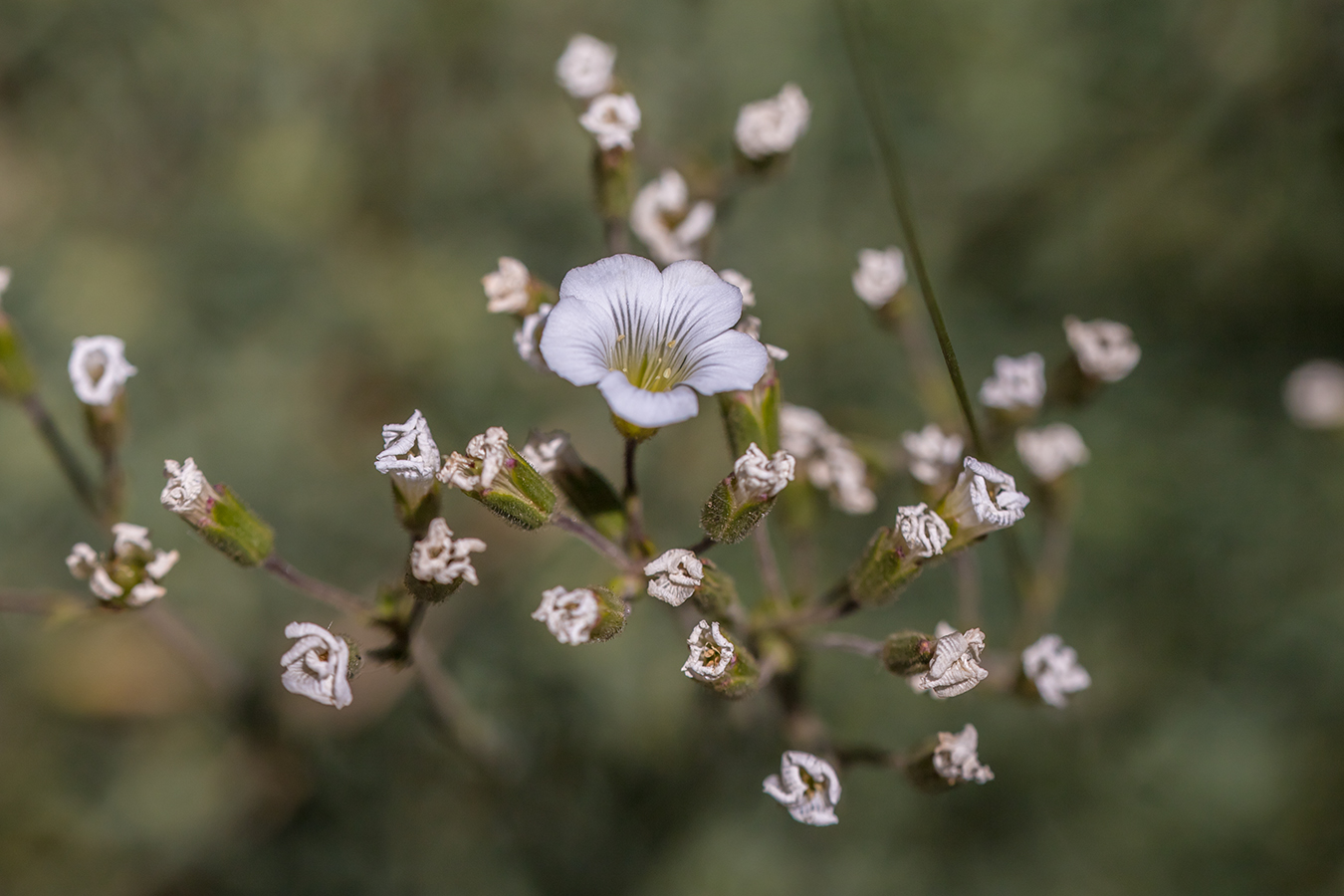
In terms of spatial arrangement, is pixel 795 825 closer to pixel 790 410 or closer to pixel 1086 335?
pixel 790 410

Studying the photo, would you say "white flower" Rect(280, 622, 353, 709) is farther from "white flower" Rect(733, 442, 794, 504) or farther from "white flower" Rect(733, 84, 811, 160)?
"white flower" Rect(733, 84, 811, 160)

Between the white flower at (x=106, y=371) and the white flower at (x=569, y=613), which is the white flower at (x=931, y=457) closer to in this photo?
the white flower at (x=569, y=613)

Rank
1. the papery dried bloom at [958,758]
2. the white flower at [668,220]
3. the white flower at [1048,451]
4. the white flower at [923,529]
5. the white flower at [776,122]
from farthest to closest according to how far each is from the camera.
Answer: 1. the white flower at [1048,451]
2. the white flower at [776,122]
3. the white flower at [668,220]
4. the papery dried bloom at [958,758]
5. the white flower at [923,529]

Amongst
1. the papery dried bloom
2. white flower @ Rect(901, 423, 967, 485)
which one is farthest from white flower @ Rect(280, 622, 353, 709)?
white flower @ Rect(901, 423, 967, 485)

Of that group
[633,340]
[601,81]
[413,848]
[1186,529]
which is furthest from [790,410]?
[413,848]

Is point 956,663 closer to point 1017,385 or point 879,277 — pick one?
point 1017,385

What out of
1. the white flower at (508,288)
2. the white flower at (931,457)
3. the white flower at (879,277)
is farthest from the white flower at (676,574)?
the white flower at (879,277)

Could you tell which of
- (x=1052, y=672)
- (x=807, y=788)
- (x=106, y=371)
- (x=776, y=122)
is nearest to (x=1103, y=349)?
(x=1052, y=672)
